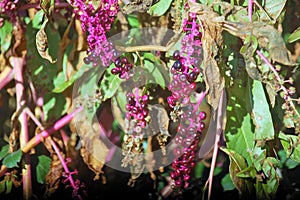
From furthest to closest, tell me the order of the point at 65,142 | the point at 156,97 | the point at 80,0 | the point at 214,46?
the point at 65,142 → the point at 156,97 → the point at 80,0 → the point at 214,46

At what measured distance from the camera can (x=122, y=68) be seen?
0.81 metres

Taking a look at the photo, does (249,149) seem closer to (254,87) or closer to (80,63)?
(254,87)

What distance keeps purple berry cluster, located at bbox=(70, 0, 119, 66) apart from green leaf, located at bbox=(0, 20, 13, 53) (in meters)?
0.27

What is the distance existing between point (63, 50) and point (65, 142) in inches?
7.3

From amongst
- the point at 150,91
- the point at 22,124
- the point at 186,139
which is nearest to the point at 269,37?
the point at 186,139

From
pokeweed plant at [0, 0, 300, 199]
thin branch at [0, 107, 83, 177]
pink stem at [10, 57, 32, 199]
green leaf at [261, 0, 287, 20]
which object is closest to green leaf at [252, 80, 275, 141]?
pokeweed plant at [0, 0, 300, 199]

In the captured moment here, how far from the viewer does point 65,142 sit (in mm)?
1065

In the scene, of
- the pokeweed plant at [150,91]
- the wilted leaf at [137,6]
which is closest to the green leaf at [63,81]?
the pokeweed plant at [150,91]

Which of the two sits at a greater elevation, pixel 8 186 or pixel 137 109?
pixel 137 109

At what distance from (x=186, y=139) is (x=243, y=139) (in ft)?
Result: 0.40

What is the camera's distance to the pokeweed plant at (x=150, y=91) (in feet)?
2.33

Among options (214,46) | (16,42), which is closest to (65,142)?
(16,42)

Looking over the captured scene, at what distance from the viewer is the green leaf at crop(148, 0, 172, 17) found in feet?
2.58

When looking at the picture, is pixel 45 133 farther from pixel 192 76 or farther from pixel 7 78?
pixel 192 76
